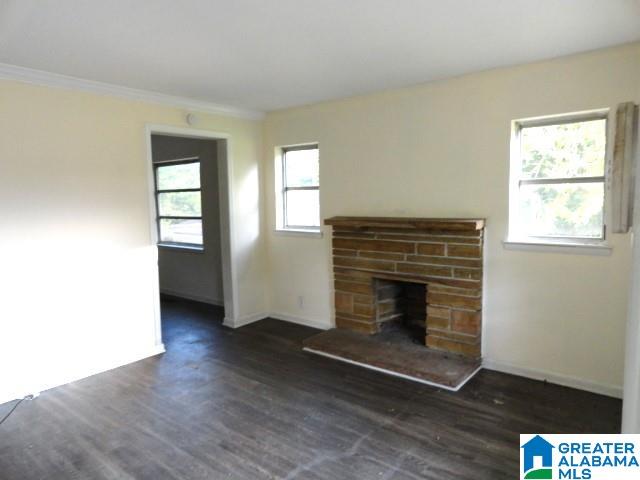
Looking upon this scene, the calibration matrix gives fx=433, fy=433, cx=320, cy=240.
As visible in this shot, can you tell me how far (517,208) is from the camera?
346 cm

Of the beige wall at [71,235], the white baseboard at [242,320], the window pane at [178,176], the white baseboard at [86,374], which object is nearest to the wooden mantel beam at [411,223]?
the white baseboard at [242,320]

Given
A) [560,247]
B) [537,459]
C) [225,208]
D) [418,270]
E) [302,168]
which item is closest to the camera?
[537,459]

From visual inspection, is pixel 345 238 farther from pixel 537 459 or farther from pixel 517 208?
pixel 537 459

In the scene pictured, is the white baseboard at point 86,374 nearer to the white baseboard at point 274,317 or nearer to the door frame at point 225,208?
the door frame at point 225,208

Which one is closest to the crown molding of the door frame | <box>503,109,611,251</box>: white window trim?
the door frame

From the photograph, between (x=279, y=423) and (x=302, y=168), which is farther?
(x=302, y=168)

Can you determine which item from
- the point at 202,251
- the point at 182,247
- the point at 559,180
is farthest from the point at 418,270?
the point at 182,247

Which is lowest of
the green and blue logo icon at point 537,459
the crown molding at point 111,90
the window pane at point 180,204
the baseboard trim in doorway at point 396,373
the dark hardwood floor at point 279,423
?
the dark hardwood floor at point 279,423

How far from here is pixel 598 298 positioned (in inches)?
121

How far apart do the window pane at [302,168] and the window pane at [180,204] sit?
5.03 feet

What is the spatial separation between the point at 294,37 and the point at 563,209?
232cm

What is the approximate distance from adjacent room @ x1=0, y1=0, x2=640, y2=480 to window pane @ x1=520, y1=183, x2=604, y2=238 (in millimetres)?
15

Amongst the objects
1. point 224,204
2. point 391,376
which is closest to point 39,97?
point 224,204

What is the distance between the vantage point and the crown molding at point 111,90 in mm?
3109
